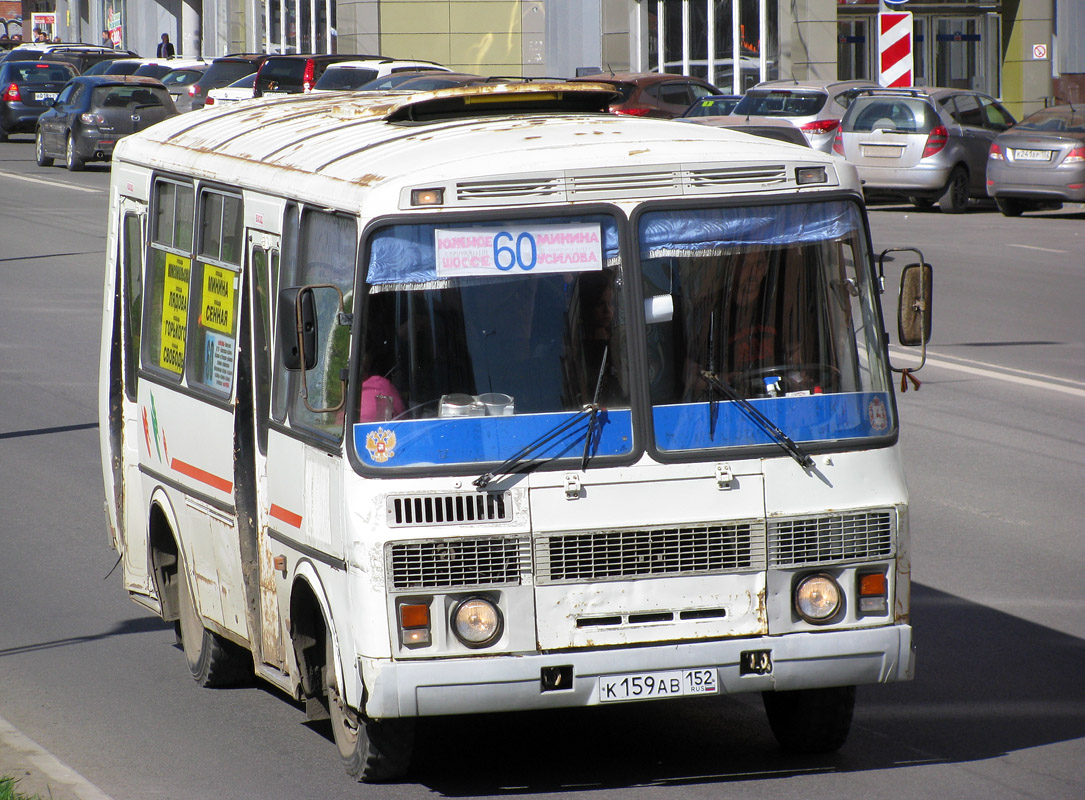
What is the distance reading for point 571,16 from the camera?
1807 inches

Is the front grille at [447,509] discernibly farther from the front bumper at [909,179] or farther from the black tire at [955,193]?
the black tire at [955,193]

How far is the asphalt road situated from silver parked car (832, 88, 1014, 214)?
13175mm

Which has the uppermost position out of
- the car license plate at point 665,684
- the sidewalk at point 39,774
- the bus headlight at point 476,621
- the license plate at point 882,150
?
the license plate at point 882,150

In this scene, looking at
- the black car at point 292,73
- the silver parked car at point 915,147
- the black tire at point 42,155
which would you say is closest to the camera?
the silver parked car at point 915,147

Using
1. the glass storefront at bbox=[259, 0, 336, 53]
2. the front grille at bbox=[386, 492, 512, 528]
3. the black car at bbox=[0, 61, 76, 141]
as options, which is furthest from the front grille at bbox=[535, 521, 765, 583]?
the glass storefront at bbox=[259, 0, 336, 53]

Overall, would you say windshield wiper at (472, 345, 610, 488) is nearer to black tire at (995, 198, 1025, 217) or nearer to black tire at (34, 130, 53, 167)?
black tire at (995, 198, 1025, 217)

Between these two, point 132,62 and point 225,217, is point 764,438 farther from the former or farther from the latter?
point 132,62

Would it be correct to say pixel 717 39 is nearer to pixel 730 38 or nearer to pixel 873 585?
pixel 730 38

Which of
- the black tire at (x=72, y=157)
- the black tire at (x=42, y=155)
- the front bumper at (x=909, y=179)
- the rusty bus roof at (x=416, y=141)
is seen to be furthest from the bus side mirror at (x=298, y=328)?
the black tire at (x=42, y=155)

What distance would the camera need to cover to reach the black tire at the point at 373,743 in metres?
5.76

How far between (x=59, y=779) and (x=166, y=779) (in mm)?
390

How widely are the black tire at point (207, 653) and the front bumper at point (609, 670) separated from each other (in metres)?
1.78

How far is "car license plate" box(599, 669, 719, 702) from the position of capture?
5539mm

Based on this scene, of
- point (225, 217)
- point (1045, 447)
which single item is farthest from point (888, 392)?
point (1045, 447)
